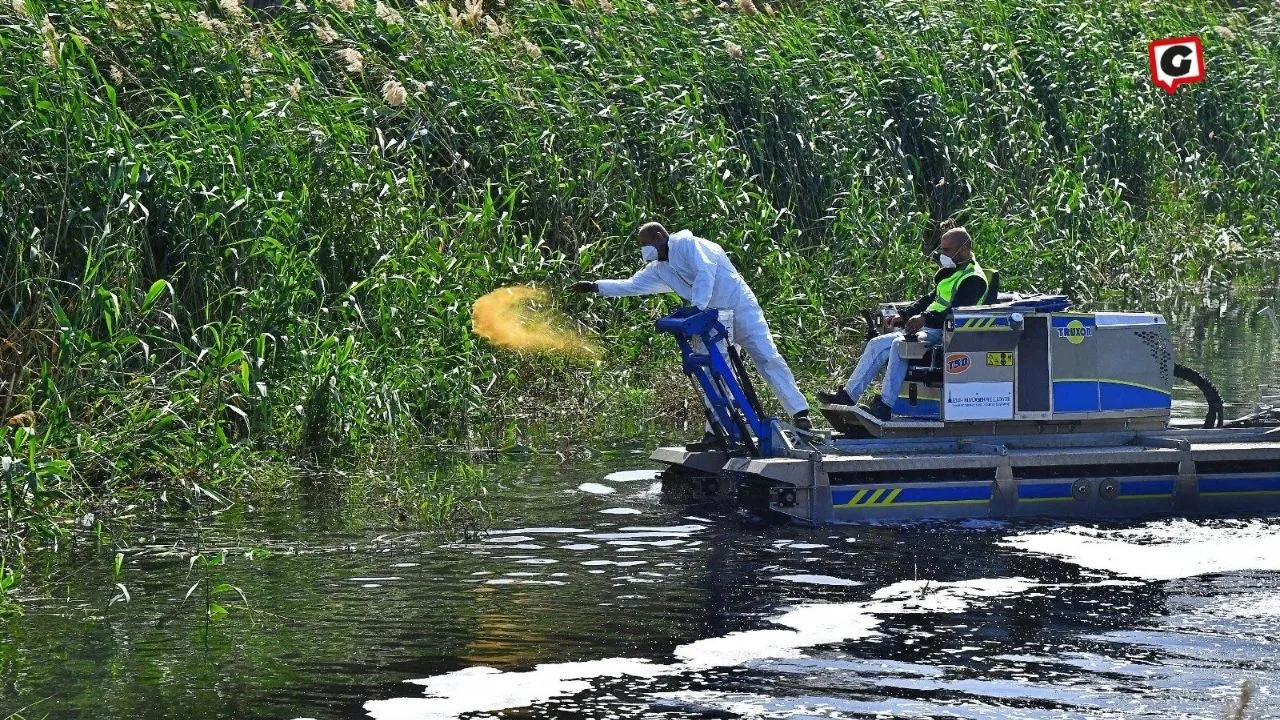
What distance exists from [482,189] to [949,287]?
5613mm

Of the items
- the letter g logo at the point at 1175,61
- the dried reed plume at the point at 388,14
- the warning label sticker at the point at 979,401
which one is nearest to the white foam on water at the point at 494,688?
the warning label sticker at the point at 979,401

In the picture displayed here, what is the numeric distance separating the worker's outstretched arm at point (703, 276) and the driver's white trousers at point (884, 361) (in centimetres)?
121

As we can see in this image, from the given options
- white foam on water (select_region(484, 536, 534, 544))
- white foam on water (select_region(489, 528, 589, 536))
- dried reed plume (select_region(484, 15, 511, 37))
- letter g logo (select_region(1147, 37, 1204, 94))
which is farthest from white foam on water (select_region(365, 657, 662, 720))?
letter g logo (select_region(1147, 37, 1204, 94))

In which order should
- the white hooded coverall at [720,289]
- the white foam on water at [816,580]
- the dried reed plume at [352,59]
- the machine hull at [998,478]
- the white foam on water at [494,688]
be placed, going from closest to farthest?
the white foam on water at [494,688], the white foam on water at [816,580], the machine hull at [998,478], the white hooded coverall at [720,289], the dried reed plume at [352,59]

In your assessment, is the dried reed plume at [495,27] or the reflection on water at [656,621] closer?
the reflection on water at [656,621]

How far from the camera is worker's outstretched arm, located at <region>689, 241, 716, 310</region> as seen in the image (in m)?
12.8

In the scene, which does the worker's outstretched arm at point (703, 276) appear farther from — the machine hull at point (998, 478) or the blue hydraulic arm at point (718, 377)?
the machine hull at point (998, 478)

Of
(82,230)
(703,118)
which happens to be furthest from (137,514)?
(703,118)

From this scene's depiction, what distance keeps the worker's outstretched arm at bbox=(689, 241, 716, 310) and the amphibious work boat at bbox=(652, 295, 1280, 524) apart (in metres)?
0.11

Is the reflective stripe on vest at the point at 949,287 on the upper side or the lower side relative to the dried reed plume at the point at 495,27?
lower

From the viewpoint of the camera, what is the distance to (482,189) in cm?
1752

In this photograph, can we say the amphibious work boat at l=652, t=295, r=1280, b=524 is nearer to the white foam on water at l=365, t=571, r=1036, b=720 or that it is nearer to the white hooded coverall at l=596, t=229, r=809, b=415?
the white hooded coverall at l=596, t=229, r=809, b=415

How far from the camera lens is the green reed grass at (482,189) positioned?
13.2m

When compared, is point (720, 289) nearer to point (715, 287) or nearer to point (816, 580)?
point (715, 287)
